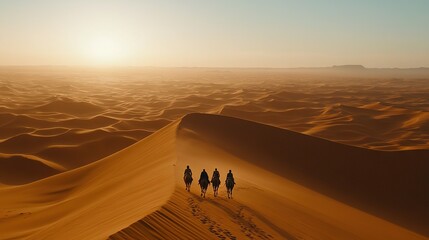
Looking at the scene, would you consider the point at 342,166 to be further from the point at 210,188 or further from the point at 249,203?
the point at 249,203

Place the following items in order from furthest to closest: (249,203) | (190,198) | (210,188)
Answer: (210,188), (249,203), (190,198)

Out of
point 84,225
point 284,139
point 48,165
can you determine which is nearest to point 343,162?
point 284,139

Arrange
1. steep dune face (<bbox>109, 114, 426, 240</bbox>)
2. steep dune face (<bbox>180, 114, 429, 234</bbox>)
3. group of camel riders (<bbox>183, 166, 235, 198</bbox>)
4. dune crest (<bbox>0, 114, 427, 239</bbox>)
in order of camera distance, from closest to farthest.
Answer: steep dune face (<bbox>109, 114, 426, 240</bbox>), dune crest (<bbox>0, 114, 427, 239</bbox>), group of camel riders (<bbox>183, 166, 235, 198</bbox>), steep dune face (<bbox>180, 114, 429, 234</bbox>)

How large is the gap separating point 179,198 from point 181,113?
3836cm

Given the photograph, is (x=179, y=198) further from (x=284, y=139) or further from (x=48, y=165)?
(x=48, y=165)

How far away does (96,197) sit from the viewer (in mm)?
11852

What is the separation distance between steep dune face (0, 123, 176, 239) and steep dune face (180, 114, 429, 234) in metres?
3.52

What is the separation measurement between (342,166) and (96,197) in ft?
34.9

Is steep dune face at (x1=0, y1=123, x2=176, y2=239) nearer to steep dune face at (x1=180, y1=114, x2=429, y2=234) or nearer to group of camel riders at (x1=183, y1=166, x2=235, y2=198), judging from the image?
group of camel riders at (x1=183, y1=166, x2=235, y2=198)

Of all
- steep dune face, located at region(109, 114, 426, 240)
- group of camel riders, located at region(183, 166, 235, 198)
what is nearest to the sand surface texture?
steep dune face, located at region(109, 114, 426, 240)

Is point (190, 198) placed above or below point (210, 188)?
above

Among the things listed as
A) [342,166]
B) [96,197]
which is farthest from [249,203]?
[342,166]

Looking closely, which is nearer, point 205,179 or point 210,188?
point 205,179

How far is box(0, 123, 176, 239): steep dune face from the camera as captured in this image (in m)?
7.83
